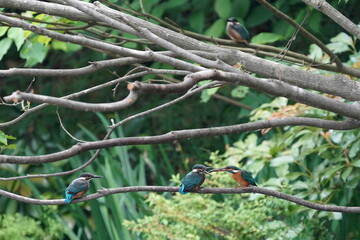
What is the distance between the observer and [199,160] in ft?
18.8

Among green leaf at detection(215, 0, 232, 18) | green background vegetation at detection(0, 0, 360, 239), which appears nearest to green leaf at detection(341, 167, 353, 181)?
green background vegetation at detection(0, 0, 360, 239)

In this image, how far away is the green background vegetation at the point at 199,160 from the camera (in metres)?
3.95

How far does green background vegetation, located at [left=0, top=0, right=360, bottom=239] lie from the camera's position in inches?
156

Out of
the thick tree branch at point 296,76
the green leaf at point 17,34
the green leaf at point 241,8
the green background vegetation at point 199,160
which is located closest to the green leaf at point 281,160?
the green background vegetation at point 199,160

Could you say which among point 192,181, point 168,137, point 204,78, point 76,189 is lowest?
point 76,189

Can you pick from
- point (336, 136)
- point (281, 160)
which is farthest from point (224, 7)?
point (336, 136)

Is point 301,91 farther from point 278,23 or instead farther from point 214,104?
point 214,104

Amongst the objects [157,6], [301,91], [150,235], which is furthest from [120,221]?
[301,91]

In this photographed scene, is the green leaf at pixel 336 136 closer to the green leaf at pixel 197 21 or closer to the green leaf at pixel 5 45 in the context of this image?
the green leaf at pixel 5 45

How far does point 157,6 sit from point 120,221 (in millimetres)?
1629

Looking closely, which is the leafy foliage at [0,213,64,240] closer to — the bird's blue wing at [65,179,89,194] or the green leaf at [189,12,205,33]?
the bird's blue wing at [65,179,89,194]

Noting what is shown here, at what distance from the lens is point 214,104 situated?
6609 millimetres

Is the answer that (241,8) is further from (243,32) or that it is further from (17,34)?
(17,34)

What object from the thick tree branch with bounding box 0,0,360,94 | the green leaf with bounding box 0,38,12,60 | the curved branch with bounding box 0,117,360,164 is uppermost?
the thick tree branch with bounding box 0,0,360,94
